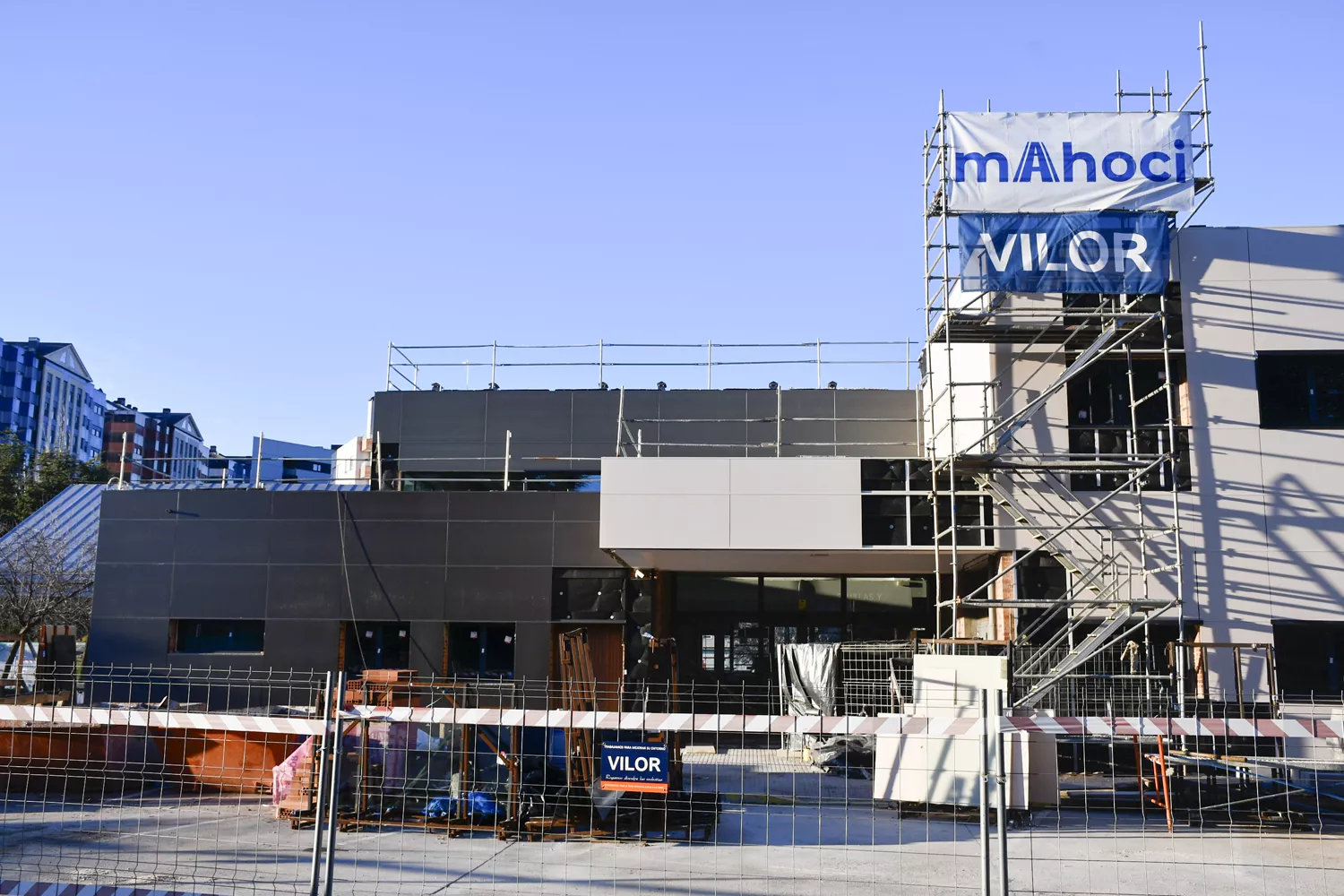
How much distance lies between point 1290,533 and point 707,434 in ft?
37.0

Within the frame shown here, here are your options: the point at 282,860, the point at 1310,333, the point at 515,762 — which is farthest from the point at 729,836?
the point at 1310,333

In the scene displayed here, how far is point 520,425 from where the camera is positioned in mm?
24828

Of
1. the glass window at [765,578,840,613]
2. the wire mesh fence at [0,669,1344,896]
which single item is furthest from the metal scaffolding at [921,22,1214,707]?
the glass window at [765,578,840,613]

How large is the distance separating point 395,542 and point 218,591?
3.75m

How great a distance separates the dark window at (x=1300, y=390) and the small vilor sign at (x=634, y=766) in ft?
41.3

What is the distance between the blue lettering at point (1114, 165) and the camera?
18562mm

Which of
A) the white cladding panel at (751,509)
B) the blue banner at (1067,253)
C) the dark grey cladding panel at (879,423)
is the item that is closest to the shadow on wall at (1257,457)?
the blue banner at (1067,253)

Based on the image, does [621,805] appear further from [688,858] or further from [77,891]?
[77,891]

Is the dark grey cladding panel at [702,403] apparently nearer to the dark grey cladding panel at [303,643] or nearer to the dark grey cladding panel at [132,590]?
the dark grey cladding panel at [303,643]

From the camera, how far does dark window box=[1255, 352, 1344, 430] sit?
18391 mm

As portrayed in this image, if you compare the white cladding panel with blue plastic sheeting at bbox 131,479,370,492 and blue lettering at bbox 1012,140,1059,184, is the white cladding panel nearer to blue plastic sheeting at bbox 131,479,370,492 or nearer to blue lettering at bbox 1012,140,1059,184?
blue lettering at bbox 1012,140,1059,184

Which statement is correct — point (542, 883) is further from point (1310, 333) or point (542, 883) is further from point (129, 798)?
point (1310, 333)

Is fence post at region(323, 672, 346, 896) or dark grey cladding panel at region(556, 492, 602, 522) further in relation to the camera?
dark grey cladding panel at region(556, 492, 602, 522)

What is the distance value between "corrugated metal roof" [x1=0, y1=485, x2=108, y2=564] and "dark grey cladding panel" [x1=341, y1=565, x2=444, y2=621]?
17.0 meters
